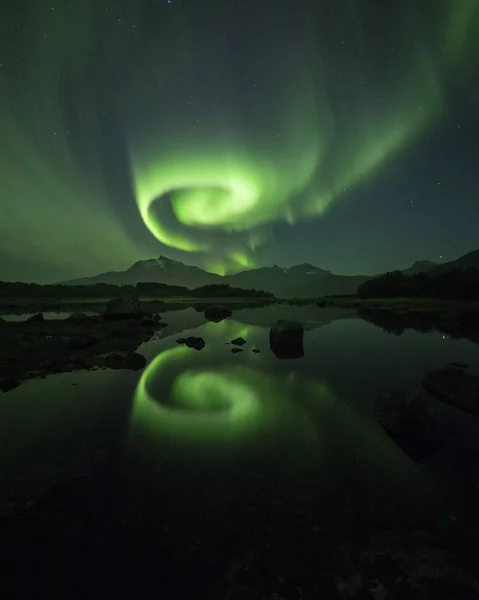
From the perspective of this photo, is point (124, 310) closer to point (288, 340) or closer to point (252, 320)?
point (252, 320)

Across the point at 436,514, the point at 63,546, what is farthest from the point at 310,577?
the point at 63,546

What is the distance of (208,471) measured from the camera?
6.73 m

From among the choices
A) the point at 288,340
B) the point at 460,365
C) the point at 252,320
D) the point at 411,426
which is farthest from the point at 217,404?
the point at 252,320

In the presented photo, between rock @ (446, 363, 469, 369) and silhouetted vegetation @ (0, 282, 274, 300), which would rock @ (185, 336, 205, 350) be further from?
silhouetted vegetation @ (0, 282, 274, 300)

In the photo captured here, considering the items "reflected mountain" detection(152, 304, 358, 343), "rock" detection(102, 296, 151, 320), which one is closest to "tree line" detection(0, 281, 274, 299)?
"reflected mountain" detection(152, 304, 358, 343)

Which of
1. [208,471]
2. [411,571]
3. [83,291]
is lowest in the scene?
[411,571]

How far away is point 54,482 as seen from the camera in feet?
20.6

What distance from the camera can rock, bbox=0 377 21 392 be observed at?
11.7m

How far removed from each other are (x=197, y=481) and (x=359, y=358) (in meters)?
14.8

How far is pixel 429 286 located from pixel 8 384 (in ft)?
390

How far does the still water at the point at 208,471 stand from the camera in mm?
4664

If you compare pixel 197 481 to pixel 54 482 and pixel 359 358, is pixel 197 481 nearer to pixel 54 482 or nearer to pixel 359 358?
pixel 54 482

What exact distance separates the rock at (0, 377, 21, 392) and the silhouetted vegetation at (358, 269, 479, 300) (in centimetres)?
10719

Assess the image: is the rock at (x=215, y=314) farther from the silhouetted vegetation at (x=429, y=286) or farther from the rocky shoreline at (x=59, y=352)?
the silhouetted vegetation at (x=429, y=286)
